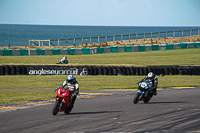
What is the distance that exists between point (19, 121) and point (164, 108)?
529 centimetres

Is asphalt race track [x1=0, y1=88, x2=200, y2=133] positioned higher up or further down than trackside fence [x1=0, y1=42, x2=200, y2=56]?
further down

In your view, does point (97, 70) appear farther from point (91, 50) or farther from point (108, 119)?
point (108, 119)

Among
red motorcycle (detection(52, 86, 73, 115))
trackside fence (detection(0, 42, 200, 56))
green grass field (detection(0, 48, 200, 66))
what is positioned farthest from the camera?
trackside fence (detection(0, 42, 200, 56))

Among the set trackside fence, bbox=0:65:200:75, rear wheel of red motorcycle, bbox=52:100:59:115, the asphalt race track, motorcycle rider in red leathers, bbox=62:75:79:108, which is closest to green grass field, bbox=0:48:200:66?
trackside fence, bbox=0:65:200:75

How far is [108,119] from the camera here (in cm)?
1077

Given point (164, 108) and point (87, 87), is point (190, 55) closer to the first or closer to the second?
point (87, 87)

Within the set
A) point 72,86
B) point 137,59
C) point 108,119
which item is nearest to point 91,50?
point 137,59

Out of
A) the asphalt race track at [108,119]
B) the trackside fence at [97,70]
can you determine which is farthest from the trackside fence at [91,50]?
the asphalt race track at [108,119]

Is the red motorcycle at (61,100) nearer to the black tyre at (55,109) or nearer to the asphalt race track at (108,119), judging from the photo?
the black tyre at (55,109)

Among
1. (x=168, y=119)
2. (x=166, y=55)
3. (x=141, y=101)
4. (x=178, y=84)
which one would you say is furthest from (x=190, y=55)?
(x=168, y=119)

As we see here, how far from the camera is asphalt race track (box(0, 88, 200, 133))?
9.31 meters

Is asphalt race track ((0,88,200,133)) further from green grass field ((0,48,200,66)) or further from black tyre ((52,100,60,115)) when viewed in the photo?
green grass field ((0,48,200,66))

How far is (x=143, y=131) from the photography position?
897 centimetres

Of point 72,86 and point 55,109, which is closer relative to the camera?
point 55,109
